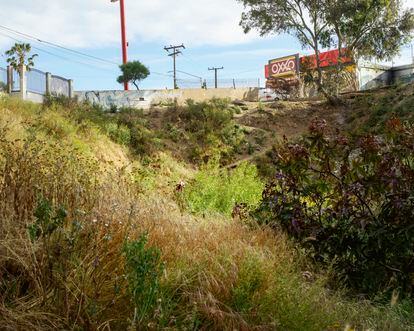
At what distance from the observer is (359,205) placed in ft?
15.3

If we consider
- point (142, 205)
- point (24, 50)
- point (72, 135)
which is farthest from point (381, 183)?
point (24, 50)

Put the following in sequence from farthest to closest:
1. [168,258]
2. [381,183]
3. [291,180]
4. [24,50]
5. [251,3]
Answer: [24,50]
[251,3]
[291,180]
[381,183]
[168,258]

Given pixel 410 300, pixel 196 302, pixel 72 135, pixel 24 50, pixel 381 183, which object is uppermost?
pixel 24 50

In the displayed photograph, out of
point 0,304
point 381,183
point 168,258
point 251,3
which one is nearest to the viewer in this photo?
point 0,304

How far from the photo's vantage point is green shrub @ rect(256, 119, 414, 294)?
14.0ft

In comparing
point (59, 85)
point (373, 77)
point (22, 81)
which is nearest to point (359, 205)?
point (22, 81)

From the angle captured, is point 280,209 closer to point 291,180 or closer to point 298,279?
point 291,180

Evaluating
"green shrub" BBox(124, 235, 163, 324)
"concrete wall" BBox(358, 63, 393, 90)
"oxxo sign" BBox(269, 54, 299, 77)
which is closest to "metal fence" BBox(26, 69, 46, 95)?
"green shrub" BBox(124, 235, 163, 324)

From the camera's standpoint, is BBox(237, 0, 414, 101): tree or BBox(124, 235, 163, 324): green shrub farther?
BBox(237, 0, 414, 101): tree

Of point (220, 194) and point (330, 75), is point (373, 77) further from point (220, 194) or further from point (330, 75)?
point (220, 194)

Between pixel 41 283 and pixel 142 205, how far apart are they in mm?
2010

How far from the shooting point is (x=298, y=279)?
393cm

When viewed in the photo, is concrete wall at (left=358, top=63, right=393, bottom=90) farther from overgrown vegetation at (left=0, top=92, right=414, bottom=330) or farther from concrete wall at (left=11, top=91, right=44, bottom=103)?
overgrown vegetation at (left=0, top=92, right=414, bottom=330)

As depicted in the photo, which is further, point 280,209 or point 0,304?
point 280,209
